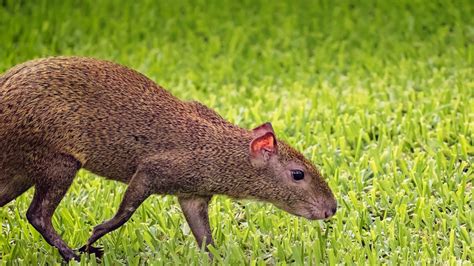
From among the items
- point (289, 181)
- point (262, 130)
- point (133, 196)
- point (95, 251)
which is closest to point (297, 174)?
point (289, 181)

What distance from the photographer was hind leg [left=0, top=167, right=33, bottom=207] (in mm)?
5883

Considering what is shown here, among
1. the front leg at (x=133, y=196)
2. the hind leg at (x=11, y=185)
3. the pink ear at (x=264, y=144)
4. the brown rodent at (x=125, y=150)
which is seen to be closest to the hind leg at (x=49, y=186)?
the brown rodent at (x=125, y=150)

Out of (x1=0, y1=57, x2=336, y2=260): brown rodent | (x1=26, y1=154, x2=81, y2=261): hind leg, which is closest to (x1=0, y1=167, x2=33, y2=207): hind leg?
(x1=0, y1=57, x2=336, y2=260): brown rodent

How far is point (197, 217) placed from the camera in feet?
19.9

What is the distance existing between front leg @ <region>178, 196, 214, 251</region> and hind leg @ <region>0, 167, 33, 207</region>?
0.87 meters

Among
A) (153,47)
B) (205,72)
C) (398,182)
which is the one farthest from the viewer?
(153,47)

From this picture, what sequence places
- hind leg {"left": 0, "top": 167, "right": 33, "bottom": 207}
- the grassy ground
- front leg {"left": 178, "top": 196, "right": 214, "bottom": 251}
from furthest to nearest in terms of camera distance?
1. the grassy ground
2. front leg {"left": 178, "top": 196, "right": 214, "bottom": 251}
3. hind leg {"left": 0, "top": 167, "right": 33, "bottom": 207}

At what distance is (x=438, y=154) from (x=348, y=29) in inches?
131

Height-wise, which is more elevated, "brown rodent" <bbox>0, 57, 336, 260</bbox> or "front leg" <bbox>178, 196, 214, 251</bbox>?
"brown rodent" <bbox>0, 57, 336, 260</bbox>

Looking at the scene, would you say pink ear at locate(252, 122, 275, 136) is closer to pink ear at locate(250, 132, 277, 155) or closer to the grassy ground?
pink ear at locate(250, 132, 277, 155)

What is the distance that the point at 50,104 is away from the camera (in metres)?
5.79

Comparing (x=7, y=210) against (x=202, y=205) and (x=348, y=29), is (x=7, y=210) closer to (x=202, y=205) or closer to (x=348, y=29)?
(x=202, y=205)

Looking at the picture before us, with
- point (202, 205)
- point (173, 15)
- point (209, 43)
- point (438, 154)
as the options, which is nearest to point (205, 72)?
point (209, 43)

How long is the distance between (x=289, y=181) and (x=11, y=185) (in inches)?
60.8
